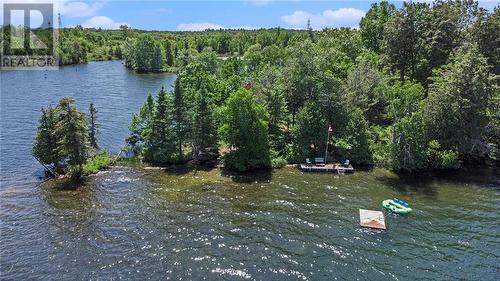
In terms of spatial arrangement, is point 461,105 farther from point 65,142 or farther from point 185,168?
point 65,142

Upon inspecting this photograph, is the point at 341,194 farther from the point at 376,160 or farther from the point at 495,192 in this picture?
the point at 495,192

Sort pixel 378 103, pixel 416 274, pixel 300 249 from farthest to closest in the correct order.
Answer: pixel 378 103
pixel 300 249
pixel 416 274

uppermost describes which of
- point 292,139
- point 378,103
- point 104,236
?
point 378,103

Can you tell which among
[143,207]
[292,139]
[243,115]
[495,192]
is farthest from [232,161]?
[495,192]

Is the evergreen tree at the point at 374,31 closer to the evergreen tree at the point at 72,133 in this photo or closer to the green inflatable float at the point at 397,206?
the green inflatable float at the point at 397,206

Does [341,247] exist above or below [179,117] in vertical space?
below
